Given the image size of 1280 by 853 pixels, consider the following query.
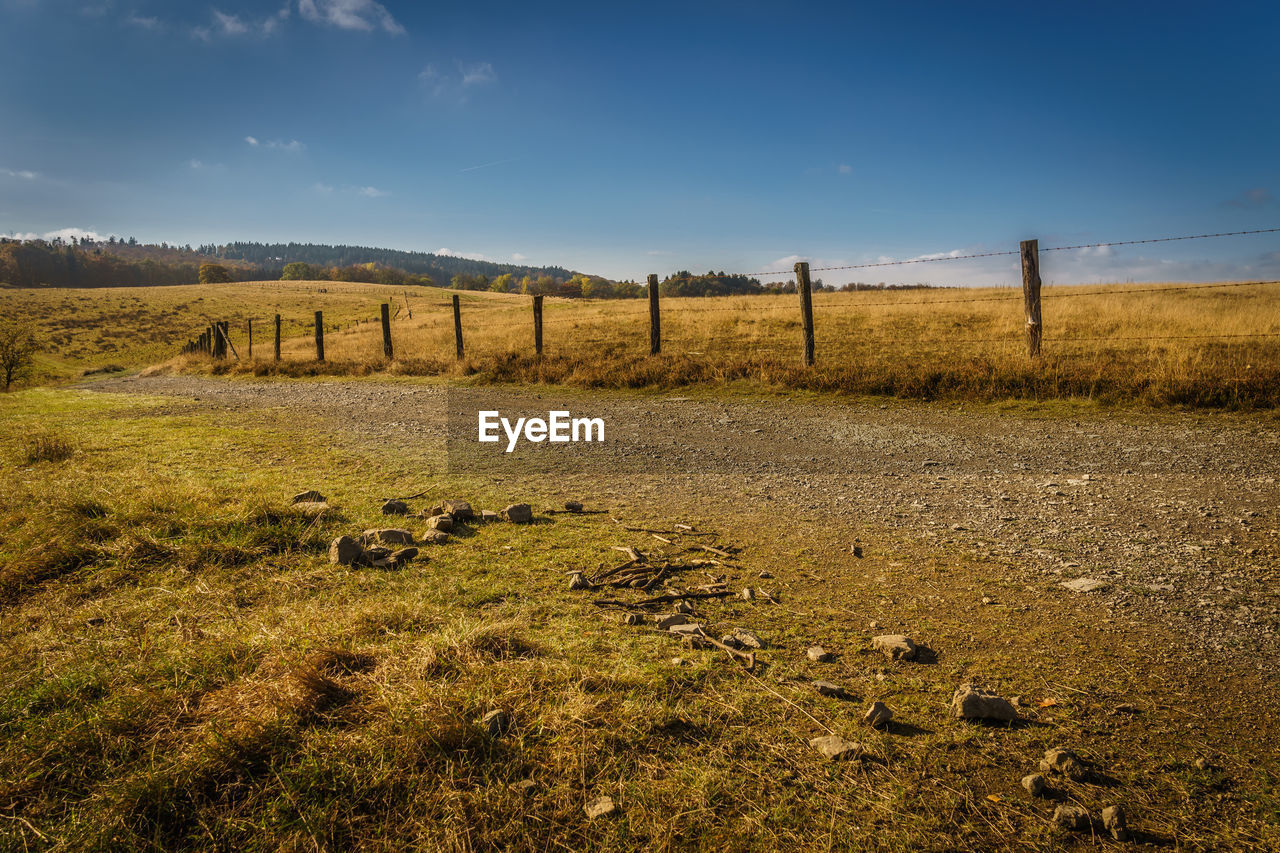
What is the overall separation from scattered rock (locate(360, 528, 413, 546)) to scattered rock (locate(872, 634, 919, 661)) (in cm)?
315

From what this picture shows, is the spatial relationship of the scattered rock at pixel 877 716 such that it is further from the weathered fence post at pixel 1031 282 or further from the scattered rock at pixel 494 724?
the weathered fence post at pixel 1031 282

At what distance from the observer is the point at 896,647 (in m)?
2.93

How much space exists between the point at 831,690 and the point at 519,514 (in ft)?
9.70

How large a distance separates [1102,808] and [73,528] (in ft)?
18.8

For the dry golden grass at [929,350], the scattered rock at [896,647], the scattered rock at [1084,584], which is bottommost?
the scattered rock at [896,647]

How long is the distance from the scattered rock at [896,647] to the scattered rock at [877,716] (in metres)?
0.53

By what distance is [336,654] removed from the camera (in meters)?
2.60

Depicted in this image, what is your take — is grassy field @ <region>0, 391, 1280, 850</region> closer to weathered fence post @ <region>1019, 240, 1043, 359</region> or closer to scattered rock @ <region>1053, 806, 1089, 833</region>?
scattered rock @ <region>1053, 806, 1089, 833</region>

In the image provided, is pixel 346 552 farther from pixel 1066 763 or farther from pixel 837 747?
pixel 1066 763

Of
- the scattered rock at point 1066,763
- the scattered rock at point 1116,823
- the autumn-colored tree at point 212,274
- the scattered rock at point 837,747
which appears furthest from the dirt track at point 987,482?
the autumn-colored tree at point 212,274

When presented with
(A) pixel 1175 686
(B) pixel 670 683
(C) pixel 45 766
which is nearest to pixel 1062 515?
(A) pixel 1175 686

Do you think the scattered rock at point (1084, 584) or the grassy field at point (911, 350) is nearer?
the scattered rock at point (1084, 584)

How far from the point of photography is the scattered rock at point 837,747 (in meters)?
2.22

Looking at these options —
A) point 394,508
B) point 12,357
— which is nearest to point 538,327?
point 394,508
